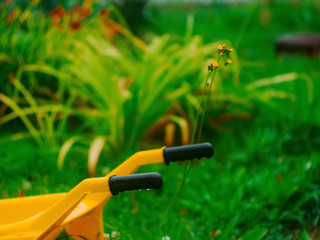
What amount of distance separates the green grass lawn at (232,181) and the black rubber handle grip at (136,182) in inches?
14.8

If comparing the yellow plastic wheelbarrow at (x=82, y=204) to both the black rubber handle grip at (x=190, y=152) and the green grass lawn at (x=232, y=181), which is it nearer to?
the black rubber handle grip at (x=190, y=152)

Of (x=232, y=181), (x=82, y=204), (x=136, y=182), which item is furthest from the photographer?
(x=232, y=181)

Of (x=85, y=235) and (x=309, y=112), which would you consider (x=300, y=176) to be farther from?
(x=85, y=235)

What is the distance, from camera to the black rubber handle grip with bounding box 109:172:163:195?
951 millimetres

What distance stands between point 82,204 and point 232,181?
0.99 meters

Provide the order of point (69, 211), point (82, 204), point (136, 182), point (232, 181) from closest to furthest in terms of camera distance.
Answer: point (136, 182)
point (69, 211)
point (82, 204)
point (232, 181)

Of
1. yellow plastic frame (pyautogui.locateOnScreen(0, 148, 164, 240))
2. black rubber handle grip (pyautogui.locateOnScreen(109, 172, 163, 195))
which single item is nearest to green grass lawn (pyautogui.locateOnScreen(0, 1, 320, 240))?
yellow plastic frame (pyautogui.locateOnScreen(0, 148, 164, 240))

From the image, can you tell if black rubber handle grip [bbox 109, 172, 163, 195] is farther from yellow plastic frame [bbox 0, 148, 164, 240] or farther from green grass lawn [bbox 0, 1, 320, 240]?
green grass lawn [bbox 0, 1, 320, 240]

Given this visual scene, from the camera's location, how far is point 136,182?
96cm

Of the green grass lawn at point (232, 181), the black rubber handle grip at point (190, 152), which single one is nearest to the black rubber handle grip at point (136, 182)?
the black rubber handle grip at point (190, 152)

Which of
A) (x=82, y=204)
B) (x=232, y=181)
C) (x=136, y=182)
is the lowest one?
(x=232, y=181)

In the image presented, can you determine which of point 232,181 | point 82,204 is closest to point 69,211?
point 82,204

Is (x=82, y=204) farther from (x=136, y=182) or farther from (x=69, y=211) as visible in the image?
(x=136, y=182)

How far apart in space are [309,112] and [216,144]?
0.53 meters
